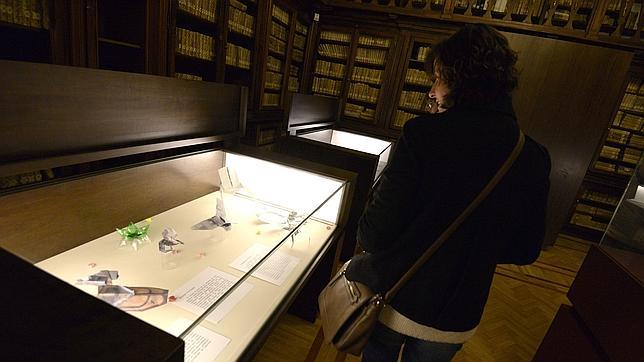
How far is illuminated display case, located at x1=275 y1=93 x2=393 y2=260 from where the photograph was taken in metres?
2.49

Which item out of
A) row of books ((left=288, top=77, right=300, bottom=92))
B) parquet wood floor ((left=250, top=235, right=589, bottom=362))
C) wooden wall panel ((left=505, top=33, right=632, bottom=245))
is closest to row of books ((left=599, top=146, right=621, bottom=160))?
wooden wall panel ((left=505, top=33, right=632, bottom=245))

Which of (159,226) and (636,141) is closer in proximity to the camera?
(159,226)

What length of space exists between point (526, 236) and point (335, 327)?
2.25 feet

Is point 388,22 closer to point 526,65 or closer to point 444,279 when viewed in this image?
point 526,65

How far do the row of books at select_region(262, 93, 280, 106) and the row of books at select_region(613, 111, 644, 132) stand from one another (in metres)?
4.92

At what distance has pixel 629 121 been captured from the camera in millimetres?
4680

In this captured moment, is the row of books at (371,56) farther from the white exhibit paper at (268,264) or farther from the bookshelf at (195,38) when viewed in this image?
the white exhibit paper at (268,264)

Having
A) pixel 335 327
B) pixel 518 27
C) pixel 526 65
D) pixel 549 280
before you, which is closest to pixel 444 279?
pixel 335 327

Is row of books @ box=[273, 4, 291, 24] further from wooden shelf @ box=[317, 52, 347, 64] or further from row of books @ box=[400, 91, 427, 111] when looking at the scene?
row of books @ box=[400, 91, 427, 111]

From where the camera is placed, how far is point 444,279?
97 cm

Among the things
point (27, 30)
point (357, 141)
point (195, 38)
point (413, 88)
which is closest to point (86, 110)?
point (27, 30)

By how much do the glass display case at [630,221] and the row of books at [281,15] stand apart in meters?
3.91

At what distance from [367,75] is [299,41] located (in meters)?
1.20

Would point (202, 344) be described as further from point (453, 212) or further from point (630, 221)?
point (630, 221)
